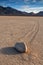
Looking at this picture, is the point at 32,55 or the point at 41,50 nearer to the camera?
the point at 32,55

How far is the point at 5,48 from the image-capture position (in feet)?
25.5

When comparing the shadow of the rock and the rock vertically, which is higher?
the rock

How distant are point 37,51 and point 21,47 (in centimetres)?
69

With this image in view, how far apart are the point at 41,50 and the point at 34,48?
14.7 inches

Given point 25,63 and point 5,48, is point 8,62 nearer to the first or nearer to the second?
point 25,63

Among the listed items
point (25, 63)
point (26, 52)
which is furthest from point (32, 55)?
point (25, 63)

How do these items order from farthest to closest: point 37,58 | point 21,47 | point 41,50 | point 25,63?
point 41,50
point 21,47
point 37,58
point 25,63

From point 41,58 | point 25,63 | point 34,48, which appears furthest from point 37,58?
point 34,48

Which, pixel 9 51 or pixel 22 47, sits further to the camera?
pixel 9 51

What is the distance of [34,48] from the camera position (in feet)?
26.3

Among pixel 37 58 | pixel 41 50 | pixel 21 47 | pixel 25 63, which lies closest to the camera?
pixel 25 63

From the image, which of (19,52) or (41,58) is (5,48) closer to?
(19,52)

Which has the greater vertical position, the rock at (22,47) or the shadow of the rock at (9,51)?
the rock at (22,47)

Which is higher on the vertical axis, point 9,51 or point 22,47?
point 22,47
